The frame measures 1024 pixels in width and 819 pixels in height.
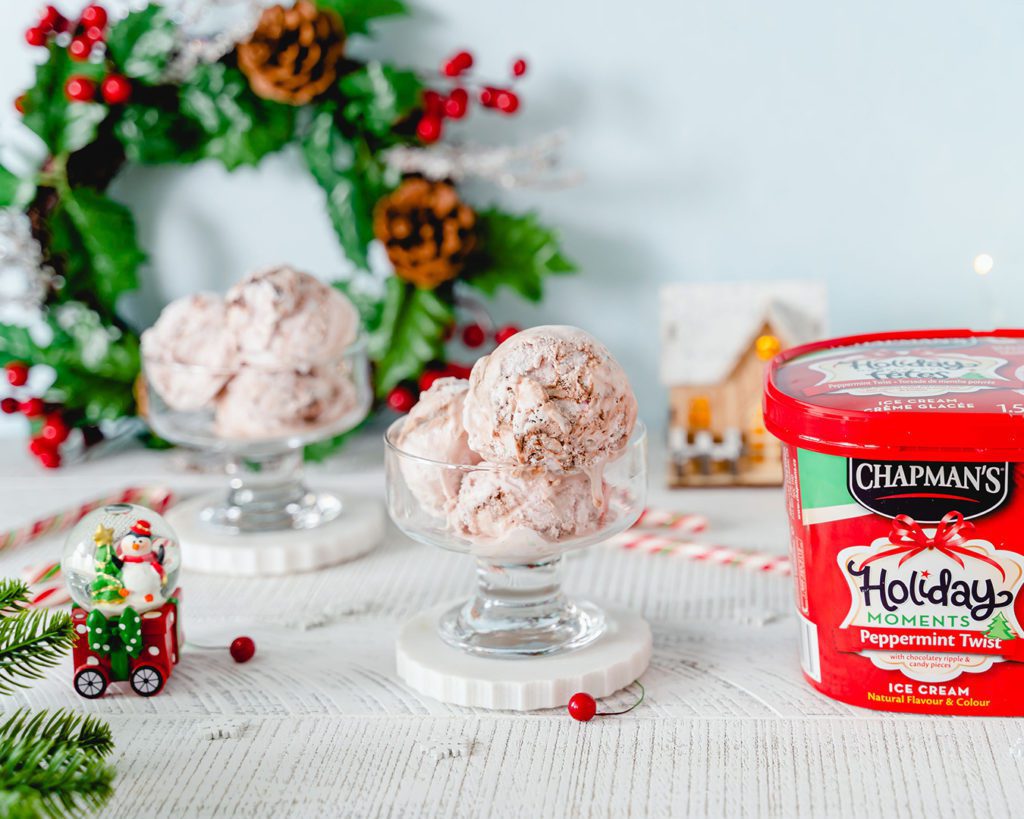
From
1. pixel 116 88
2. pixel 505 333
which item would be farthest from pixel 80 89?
pixel 505 333

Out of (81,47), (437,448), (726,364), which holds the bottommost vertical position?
(726,364)

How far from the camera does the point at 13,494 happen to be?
1585 millimetres

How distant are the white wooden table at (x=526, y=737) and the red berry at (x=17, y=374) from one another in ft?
1.81

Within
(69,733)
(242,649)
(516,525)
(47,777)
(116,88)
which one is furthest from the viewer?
(116,88)

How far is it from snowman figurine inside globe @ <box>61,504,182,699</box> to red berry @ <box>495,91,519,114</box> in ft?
2.40

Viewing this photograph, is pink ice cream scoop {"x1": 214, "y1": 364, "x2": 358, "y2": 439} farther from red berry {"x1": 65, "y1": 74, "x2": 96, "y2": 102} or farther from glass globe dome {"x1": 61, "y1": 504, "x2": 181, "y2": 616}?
red berry {"x1": 65, "y1": 74, "x2": 96, "y2": 102}

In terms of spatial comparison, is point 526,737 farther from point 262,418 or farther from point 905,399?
point 262,418

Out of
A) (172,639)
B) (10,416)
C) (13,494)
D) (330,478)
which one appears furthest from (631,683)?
(10,416)

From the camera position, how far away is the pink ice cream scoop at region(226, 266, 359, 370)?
4.29 feet

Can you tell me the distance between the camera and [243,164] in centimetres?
168

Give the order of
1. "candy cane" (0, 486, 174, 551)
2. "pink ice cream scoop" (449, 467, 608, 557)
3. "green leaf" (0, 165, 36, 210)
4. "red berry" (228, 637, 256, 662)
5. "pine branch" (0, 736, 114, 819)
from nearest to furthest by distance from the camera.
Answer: "pine branch" (0, 736, 114, 819) → "pink ice cream scoop" (449, 467, 608, 557) → "red berry" (228, 637, 256, 662) → "candy cane" (0, 486, 174, 551) → "green leaf" (0, 165, 36, 210)

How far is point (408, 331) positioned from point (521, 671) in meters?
0.72

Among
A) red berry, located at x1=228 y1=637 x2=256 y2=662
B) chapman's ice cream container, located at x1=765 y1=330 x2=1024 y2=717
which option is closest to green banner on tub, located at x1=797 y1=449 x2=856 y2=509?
chapman's ice cream container, located at x1=765 y1=330 x2=1024 y2=717

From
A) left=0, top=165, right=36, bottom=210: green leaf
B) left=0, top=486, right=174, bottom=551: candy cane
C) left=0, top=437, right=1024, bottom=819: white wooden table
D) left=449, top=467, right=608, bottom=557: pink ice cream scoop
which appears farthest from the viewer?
left=0, top=165, right=36, bottom=210: green leaf
